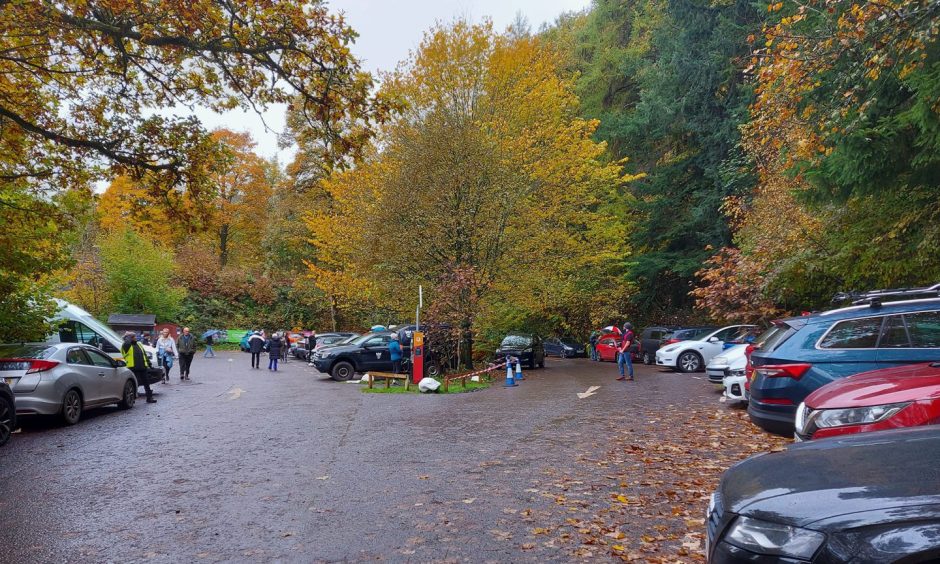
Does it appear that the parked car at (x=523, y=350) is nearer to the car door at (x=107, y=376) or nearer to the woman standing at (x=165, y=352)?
the woman standing at (x=165, y=352)

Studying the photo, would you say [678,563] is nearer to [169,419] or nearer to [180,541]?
[180,541]

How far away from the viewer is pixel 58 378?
10719 mm

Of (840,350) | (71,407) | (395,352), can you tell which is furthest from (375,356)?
(840,350)

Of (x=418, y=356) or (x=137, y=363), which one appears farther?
(x=418, y=356)

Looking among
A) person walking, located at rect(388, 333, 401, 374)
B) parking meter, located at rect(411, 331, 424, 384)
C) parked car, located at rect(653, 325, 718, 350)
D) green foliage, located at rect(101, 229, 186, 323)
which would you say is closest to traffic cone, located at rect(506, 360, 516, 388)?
parking meter, located at rect(411, 331, 424, 384)

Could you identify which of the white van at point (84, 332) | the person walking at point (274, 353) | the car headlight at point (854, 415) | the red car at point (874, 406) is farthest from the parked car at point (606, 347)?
the car headlight at point (854, 415)

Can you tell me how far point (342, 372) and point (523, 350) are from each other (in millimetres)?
7361

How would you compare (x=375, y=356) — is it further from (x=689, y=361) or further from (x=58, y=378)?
(x=58, y=378)

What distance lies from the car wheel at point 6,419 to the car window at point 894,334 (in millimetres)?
11515

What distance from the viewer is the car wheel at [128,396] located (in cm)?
1322

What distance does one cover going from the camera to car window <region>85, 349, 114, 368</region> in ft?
40.1

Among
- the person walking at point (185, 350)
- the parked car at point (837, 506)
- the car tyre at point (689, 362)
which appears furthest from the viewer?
the car tyre at point (689, 362)

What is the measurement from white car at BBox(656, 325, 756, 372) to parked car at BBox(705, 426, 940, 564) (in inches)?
758

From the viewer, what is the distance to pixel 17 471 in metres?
7.41
